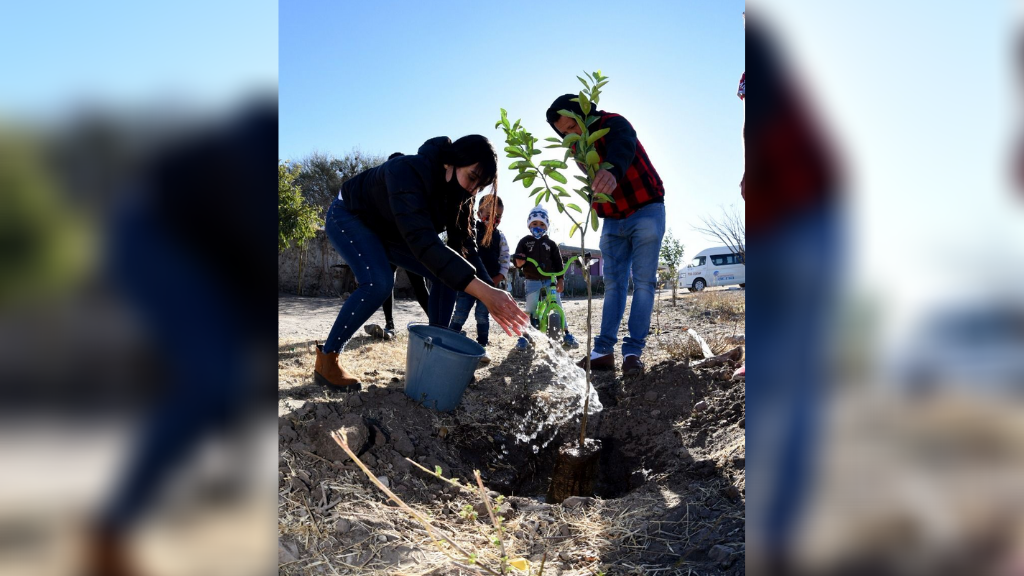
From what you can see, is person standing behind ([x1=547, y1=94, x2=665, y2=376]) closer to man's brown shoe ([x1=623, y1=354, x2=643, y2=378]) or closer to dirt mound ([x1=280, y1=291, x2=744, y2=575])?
man's brown shoe ([x1=623, y1=354, x2=643, y2=378])

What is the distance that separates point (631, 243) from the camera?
3367 millimetres

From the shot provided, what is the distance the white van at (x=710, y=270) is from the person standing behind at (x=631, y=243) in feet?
58.8

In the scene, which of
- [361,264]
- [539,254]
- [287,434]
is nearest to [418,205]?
[361,264]

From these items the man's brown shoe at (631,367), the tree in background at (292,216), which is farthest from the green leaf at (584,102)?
the tree in background at (292,216)

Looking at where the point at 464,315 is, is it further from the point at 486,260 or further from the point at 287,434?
the point at 287,434

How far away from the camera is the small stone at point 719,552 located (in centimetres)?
140

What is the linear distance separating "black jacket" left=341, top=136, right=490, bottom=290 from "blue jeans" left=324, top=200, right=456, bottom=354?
54 mm

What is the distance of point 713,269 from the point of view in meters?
20.7

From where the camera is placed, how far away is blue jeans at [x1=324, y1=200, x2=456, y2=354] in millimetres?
2723
